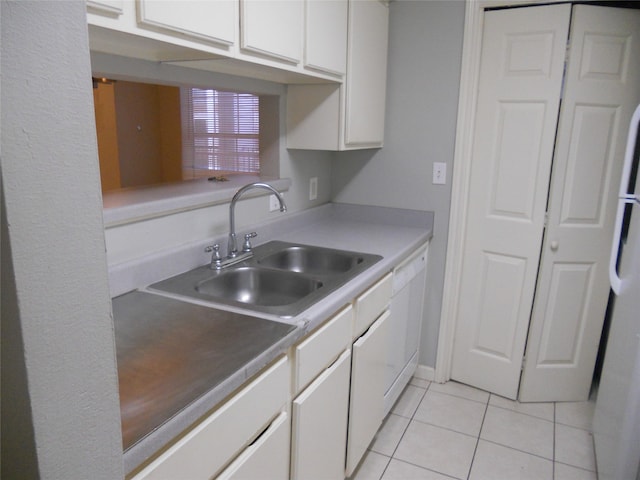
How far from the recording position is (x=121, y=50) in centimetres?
132

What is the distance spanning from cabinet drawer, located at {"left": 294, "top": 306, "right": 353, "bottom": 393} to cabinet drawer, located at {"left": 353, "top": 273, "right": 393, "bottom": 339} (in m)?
0.07

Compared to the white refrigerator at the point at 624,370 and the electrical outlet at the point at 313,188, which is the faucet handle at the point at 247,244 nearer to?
the electrical outlet at the point at 313,188

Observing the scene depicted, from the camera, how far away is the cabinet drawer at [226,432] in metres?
0.89

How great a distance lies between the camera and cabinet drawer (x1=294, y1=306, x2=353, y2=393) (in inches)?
51.9

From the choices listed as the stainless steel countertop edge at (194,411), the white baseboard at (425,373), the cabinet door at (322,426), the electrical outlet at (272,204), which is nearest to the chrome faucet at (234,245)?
the electrical outlet at (272,204)

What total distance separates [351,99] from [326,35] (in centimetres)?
37

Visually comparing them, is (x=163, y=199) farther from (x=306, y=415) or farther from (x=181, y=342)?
(x=306, y=415)

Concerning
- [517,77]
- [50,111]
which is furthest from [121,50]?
[517,77]

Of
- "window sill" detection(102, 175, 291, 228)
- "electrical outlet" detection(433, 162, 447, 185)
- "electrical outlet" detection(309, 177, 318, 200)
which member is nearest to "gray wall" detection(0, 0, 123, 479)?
"window sill" detection(102, 175, 291, 228)

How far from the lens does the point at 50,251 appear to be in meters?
0.47

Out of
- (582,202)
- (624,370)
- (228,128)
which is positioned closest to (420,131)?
(582,202)

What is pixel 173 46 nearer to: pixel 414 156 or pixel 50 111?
pixel 50 111

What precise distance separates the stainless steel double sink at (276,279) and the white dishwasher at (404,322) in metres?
0.29

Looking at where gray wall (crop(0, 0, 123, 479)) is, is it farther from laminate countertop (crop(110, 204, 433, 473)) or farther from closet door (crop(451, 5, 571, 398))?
closet door (crop(451, 5, 571, 398))
